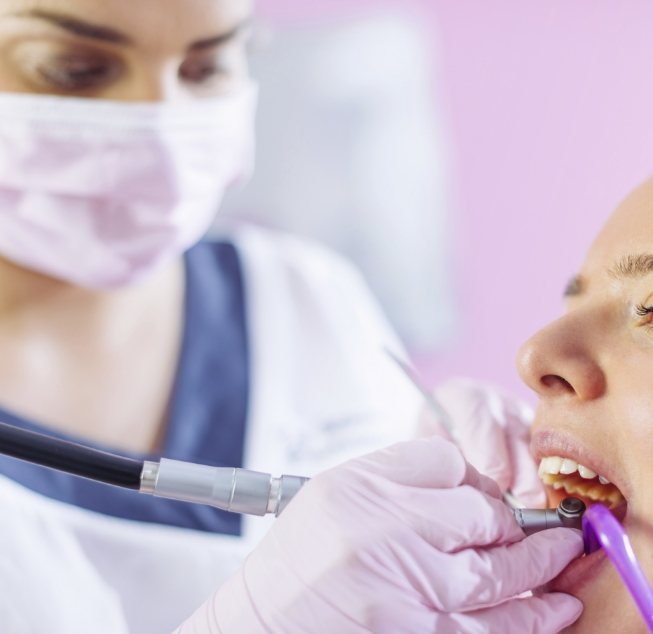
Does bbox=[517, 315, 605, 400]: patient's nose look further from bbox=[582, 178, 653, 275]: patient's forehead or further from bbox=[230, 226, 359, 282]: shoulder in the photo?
bbox=[230, 226, 359, 282]: shoulder

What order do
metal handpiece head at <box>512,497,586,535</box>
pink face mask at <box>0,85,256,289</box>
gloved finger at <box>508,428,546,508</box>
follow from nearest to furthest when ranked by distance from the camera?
1. metal handpiece head at <box>512,497,586,535</box>
2. gloved finger at <box>508,428,546,508</box>
3. pink face mask at <box>0,85,256,289</box>

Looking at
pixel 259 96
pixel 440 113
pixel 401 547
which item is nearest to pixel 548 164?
pixel 440 113

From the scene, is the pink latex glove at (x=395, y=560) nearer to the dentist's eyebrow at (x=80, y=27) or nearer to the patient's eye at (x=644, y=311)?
the patient's eye at (x=644, y=311)

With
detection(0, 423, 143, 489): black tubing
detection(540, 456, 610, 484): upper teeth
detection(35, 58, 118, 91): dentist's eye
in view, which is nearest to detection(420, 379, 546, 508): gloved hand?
detection(540, 456, 610, 484): upper teeth

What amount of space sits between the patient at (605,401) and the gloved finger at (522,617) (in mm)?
33

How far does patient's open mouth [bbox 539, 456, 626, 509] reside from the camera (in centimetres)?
91

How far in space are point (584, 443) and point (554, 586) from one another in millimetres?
137

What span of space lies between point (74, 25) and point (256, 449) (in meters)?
0.66

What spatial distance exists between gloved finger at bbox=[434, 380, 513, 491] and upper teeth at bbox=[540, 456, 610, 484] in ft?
0.39

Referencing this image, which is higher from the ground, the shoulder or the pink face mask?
the pink face mask

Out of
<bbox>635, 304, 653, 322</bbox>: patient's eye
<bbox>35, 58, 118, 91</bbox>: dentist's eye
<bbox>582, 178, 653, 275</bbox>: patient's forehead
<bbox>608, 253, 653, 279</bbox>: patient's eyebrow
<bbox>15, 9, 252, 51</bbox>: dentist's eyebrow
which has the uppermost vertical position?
<bbox>15, 9, 252, 51</bbox>: dentist's eyebrow

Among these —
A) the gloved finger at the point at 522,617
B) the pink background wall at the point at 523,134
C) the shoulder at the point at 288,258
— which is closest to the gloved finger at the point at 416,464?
the gloved finger at the point at 522,617

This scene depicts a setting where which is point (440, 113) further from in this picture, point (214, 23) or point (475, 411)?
point (475, 411)

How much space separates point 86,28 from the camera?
1198 mm
